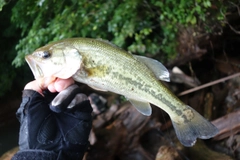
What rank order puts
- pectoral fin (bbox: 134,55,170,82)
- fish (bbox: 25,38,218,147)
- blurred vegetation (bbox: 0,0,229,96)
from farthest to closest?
blurred vegetation (bbox: 0,0,229,96) < pectoral fin (bbox: 134,55,170,82) < fish (bbox: 25,38,218,147)

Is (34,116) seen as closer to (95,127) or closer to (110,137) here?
(110,137)

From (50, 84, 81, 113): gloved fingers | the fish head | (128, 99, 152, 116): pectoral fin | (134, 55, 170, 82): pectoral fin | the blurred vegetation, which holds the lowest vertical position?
the blurred vegetation

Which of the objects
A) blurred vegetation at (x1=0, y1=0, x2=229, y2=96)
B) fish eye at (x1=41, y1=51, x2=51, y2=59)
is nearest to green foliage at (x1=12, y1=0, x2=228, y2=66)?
blurred vegetation at (x1=0, y1=0, x2=229, y2=96)

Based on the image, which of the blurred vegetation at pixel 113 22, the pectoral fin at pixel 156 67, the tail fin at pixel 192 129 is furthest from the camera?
the blurred vegetation at pixel 113 22

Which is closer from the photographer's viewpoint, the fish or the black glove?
the fish

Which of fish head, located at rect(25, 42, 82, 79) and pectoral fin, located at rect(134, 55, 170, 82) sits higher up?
fish head, located at rect(25, 42, 82, 79)

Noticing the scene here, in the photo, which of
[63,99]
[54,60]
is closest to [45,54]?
[54,60]

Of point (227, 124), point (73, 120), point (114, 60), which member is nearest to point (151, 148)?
point (227, 124)

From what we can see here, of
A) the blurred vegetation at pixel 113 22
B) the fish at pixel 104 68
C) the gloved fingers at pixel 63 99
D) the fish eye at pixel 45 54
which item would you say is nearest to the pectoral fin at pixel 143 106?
the fish at pixel 104 68

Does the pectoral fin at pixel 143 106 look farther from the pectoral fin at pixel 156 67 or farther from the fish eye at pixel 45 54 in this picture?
the fish eye at pixel 45 54

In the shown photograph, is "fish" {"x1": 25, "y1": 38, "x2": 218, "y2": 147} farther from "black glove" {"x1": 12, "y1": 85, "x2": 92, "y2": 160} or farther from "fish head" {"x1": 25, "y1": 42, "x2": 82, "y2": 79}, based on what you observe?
"black glove" {"x1": 12, "y1": 85, "x2": 92, "y2": 160}
